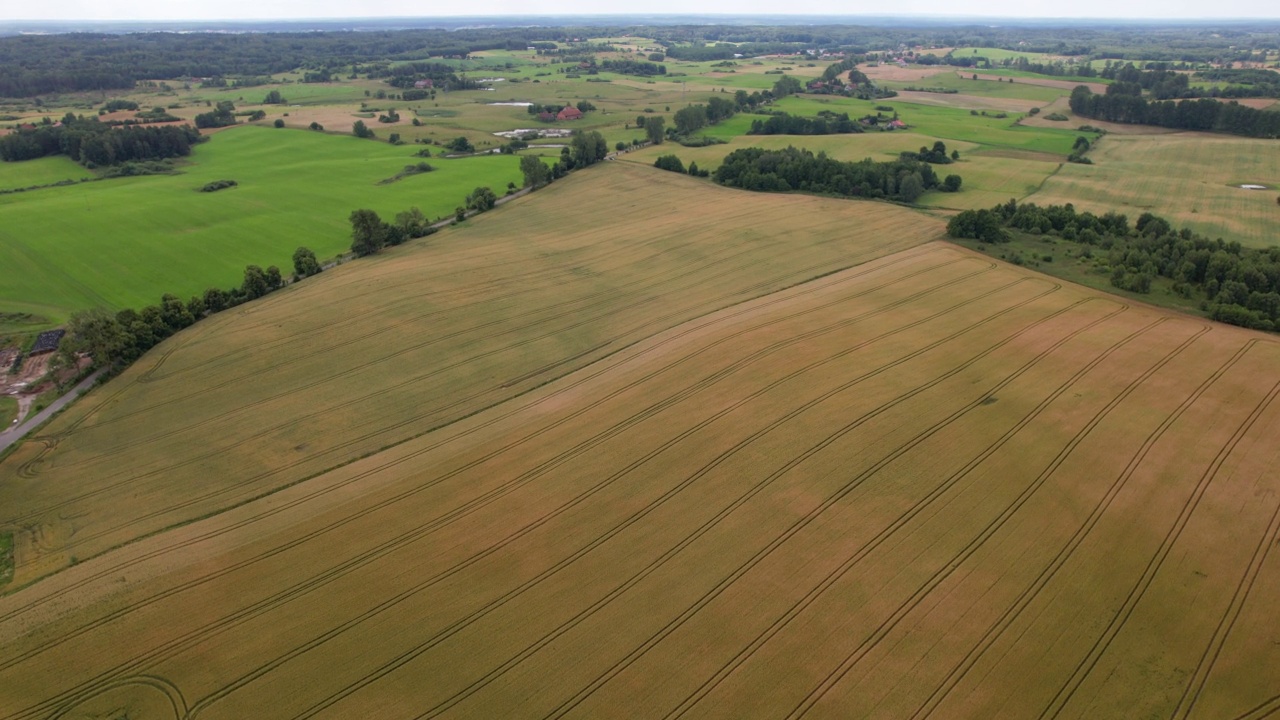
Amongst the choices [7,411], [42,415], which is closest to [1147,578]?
[42,415]

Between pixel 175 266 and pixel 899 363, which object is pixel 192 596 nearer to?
pixel 899 363

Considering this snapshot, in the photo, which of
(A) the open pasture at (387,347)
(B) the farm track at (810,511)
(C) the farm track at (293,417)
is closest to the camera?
(B) the farm track at (810,511)

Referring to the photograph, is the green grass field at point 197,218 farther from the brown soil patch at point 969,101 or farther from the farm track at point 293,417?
the brown soil patch at point 969,101

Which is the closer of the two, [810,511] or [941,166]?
[810,511]

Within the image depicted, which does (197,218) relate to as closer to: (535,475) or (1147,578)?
(535,475)

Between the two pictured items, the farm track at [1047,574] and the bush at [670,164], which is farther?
the bush at [670,164]

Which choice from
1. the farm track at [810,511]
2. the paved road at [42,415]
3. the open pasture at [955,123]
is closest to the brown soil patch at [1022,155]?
the open pasture at [955,123]

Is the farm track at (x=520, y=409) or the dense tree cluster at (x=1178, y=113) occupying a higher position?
the dense tree cluster at (x=1178, y=113)
